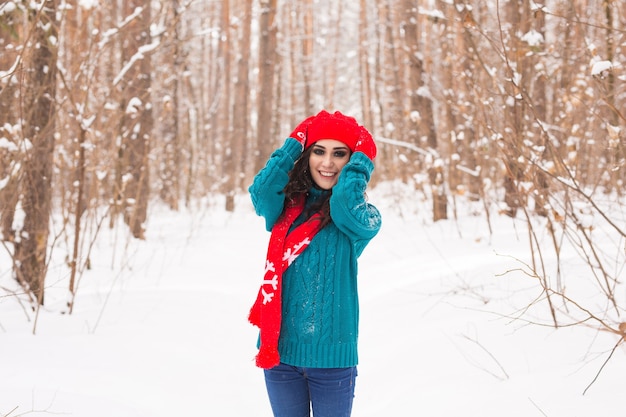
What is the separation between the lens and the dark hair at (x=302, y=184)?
76.2 inches

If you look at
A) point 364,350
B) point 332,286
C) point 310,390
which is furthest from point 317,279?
point 364,350

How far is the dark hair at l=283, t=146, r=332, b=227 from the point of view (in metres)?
1.93

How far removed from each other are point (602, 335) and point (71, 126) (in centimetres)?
494

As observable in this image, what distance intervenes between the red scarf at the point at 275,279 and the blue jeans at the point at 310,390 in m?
0.10

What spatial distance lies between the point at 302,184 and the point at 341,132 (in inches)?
9.4

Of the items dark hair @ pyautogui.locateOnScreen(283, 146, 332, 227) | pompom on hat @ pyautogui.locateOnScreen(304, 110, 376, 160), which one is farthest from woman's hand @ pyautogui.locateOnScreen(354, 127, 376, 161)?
dark hair @ pyautogui.locateOnScreen(283, 146, 332, 227)

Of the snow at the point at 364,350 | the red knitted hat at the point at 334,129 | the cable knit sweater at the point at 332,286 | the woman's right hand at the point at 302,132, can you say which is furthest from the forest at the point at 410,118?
the woman's right hand at the point at 302,132

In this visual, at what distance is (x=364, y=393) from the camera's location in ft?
10.5

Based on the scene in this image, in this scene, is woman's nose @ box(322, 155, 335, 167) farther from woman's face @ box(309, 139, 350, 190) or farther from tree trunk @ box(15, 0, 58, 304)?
tree trunk @ box(15, 0, 58, 304)

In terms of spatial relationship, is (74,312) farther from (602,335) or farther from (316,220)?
(602,335)

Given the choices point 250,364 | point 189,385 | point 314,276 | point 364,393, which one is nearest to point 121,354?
point 189,385

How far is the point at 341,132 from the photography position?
1.95 m

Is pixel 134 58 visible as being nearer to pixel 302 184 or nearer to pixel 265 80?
pixel 302 184

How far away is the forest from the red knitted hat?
35.5 inches
